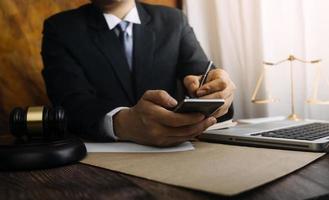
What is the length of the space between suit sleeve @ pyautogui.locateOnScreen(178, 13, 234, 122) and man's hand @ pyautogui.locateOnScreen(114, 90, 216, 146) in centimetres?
49

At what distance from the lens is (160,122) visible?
2.27ft

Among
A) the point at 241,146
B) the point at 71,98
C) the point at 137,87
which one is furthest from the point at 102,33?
the point at 241,146

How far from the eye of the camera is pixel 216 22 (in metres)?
1.53

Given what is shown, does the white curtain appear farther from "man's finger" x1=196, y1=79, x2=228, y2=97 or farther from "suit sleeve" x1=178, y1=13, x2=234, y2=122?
"man's finger" x1=196, y1=79, x2=228, y2=97

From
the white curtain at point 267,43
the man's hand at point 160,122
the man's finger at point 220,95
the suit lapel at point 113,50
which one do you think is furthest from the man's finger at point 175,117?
the white curtain at point 267,43

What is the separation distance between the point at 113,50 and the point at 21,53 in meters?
0.42

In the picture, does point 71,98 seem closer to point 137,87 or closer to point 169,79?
point 137,87

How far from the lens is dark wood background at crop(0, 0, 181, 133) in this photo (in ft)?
4.41

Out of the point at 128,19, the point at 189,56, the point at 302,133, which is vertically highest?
the point at 128,19

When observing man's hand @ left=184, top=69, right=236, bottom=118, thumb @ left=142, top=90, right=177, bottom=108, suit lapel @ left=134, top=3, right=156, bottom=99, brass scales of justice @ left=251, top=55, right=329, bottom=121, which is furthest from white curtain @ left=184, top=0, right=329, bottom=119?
thumb @ left=142, top=90, right=177, bottom=108

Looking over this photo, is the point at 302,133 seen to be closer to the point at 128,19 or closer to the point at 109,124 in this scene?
the point at 109,124

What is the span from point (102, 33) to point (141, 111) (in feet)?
1.71

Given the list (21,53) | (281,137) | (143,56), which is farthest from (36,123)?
(21,53)

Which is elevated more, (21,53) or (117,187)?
(21,53)
